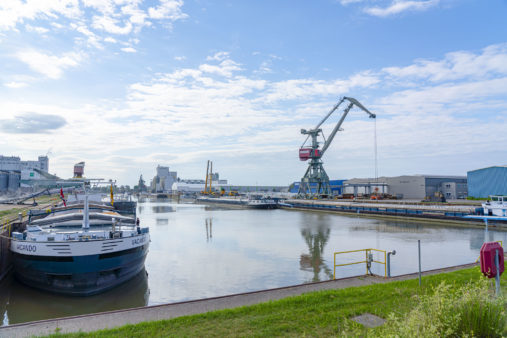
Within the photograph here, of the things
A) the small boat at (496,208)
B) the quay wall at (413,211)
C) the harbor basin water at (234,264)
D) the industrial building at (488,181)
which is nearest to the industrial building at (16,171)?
the harbor basin water at (234,264)

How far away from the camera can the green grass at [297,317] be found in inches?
274

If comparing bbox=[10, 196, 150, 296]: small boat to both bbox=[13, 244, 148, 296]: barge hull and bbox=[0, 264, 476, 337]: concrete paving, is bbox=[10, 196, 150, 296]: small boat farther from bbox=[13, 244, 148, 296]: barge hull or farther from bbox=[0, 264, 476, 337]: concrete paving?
bbox=[0, 264, 476, 337]: concrete paving

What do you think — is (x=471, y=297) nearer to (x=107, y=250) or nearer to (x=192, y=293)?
(x=192, y=293)

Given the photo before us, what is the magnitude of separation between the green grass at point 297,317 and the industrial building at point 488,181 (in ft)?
201

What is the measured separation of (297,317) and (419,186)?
83143 millimetres

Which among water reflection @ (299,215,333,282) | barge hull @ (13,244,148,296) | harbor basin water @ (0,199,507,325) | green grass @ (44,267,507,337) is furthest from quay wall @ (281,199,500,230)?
barge hull @ (13,244,148,296)

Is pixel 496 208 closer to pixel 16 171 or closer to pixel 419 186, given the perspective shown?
pixel 419 186

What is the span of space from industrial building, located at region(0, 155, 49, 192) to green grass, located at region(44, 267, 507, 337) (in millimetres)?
68873

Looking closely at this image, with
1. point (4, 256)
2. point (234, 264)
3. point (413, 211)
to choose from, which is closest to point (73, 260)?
point (4, 256)

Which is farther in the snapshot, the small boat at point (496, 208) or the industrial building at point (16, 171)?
the industrial building at point (16, 171)

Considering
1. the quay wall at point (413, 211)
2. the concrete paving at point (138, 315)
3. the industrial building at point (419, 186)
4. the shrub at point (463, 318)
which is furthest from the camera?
the industrial building at point (419, 186)

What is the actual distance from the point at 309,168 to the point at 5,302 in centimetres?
7452

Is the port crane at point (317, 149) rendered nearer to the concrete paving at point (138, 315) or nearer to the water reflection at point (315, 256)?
the water reflection at point (315, 256)

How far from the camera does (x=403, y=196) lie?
8444cm
